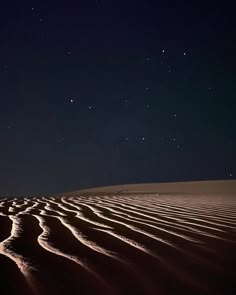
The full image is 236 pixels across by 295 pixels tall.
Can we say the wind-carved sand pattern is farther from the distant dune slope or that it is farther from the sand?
the distant dune slope

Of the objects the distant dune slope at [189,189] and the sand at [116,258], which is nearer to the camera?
the sand at [116,258]

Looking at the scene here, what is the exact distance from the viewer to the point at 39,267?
233 centimetres

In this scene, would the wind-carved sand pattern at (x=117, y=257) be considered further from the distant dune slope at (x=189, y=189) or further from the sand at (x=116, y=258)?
the distant dune slope at (x=189, y=189)

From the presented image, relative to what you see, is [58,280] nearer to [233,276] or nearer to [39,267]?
[39,267]

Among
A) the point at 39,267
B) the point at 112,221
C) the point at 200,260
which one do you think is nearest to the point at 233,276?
the point at 200,260

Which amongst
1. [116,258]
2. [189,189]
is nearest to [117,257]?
[116,258]

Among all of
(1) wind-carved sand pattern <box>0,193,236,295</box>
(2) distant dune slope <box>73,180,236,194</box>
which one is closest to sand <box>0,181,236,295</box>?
(1) wind-carved sand pattern <box>0,193,236,295</box>

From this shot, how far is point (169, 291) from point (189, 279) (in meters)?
0.24

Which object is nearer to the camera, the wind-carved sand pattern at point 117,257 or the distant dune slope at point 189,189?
the wind-carved sand pattern at point 117,257

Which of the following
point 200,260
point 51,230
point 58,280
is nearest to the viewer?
point 58,280

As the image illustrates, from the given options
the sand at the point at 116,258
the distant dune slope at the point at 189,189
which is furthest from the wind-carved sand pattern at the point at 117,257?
the distant dune slope at the point at 189,189

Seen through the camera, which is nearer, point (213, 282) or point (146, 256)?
point (213, 282)

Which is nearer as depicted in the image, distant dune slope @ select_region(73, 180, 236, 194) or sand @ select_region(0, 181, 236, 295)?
sand @ select_region(0, 181, 236, 295)

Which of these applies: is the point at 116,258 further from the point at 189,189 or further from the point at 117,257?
the point at 189,189
